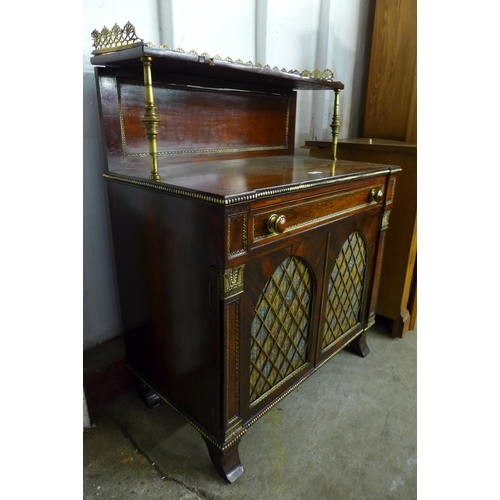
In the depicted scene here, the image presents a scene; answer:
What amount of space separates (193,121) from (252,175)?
1.44 feet

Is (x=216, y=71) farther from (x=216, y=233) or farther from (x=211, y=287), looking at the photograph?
(x=211, y=287)

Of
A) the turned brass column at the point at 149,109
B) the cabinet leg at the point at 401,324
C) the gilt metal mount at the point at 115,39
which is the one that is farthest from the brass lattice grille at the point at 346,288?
the gilt metal mount at the point at 115,39

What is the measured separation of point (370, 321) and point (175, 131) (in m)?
1.30

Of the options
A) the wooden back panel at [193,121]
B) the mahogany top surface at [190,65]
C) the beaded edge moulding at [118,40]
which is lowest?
the wooden back panel at [193,121]

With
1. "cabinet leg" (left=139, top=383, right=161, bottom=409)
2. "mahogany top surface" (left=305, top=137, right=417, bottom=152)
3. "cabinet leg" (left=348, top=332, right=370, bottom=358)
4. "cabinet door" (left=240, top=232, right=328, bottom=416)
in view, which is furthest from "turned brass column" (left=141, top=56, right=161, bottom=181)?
"cabinet leg" (left=348, top=332, right=370, bottom=358)

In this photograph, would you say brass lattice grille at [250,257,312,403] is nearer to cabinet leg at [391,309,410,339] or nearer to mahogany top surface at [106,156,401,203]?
mahogany top surface at [106,156,401,203]

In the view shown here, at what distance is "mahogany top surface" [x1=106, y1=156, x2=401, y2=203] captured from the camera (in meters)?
1.02

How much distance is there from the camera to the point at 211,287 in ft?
3.47

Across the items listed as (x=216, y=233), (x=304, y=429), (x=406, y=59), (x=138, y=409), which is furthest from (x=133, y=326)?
(x=406, y=59)

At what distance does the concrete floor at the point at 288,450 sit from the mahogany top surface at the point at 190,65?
134cm

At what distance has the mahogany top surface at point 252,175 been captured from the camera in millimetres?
1024

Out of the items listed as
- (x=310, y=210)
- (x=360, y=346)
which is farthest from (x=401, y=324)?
(x=310, y=210)

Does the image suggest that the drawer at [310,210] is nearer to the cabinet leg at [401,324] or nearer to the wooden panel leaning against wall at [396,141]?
the wooden panel leaning against wall at [396,141]

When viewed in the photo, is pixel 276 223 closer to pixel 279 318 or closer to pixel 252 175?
pixel 252 175
